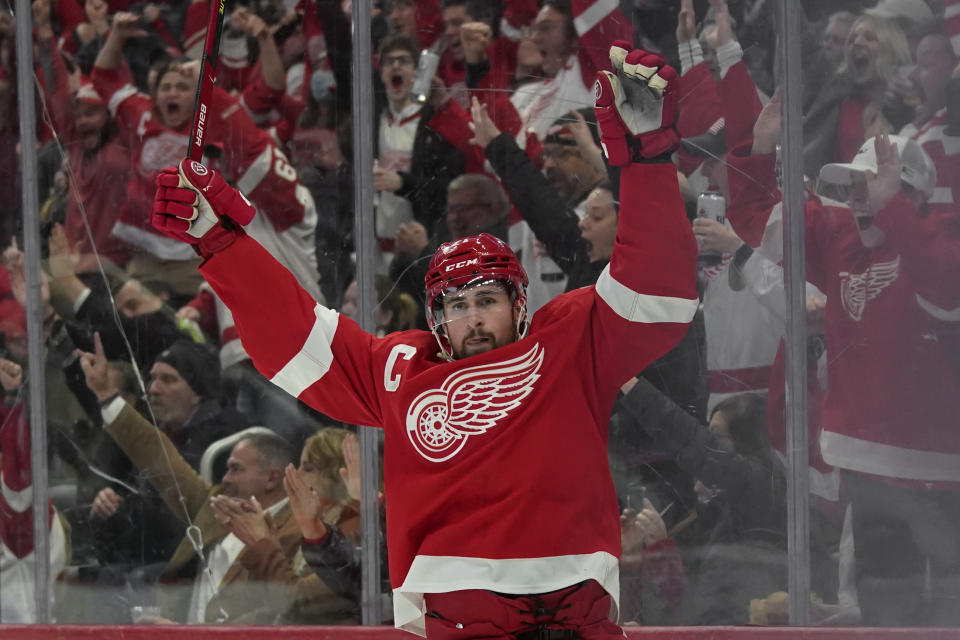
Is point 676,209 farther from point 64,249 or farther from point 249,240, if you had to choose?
point 64,249

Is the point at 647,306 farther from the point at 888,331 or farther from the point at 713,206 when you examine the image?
the point at 888,331

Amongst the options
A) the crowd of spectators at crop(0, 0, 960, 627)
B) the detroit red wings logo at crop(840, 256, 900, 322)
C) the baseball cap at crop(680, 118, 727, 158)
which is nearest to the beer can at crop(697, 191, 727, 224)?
the crowd of spectators at crop(0, 0, 960, 627)

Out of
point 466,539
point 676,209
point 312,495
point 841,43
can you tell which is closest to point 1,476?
point 312,495

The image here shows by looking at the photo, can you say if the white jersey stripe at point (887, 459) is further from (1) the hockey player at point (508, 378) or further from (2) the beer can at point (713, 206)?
(1) the hockey player at point (508, 378)

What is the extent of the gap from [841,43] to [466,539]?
1.82 meters

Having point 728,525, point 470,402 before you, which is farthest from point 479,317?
point 728,525

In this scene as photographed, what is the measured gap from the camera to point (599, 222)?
3072 mm

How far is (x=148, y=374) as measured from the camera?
3.34 metres

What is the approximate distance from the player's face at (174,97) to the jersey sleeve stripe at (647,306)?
73.9 inches

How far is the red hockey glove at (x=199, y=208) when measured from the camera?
1.99 metres

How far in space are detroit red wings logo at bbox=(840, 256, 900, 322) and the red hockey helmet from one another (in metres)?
1.26

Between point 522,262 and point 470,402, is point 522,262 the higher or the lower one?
the higher one

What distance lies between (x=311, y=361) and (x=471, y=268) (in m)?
0.38

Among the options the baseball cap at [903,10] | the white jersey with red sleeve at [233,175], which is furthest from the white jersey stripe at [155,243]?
the baseball cap at [903,10]
